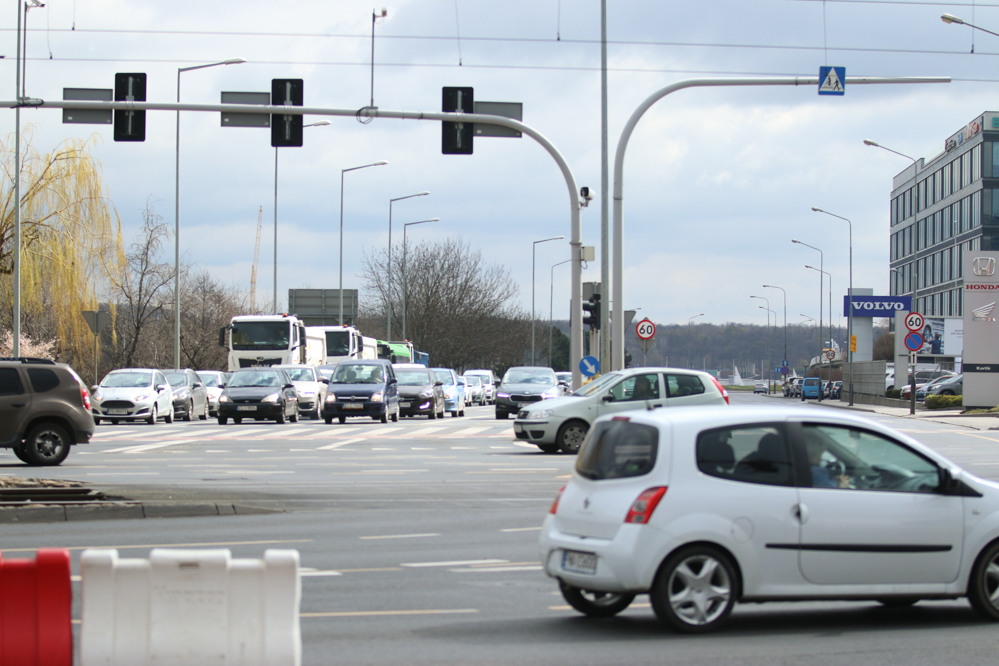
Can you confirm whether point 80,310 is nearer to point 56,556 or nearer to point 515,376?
point 515,376

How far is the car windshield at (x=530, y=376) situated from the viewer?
3591 cm

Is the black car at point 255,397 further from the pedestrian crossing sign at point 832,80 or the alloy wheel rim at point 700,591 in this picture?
the alloy wheel rim at point 700,591

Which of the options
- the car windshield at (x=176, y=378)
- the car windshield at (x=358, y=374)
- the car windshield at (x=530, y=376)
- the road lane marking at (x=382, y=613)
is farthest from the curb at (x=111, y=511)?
the car windshield at (x=176, y=378)

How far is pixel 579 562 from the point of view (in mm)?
6949

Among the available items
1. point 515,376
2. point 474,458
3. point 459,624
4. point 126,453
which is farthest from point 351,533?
point 515,376

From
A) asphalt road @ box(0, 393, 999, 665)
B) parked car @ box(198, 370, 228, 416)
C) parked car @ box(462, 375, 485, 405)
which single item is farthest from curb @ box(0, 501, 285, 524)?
parked car @ box(462, 375, 485, 405)

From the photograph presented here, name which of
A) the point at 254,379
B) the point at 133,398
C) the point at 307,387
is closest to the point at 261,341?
the point at 307,387

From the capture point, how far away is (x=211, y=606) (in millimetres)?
5445

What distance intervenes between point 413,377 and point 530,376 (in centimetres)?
373

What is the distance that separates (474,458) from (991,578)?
14.2m

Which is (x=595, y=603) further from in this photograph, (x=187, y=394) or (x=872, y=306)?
(x=872, y=306)

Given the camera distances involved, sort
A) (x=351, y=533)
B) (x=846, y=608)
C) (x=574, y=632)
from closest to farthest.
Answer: (x=574, y=632) → (x=846, y=608) → (x=351, y=533)

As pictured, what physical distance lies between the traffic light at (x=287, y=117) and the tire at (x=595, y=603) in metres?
14.6

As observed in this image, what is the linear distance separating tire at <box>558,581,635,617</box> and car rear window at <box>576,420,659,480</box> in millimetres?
797
